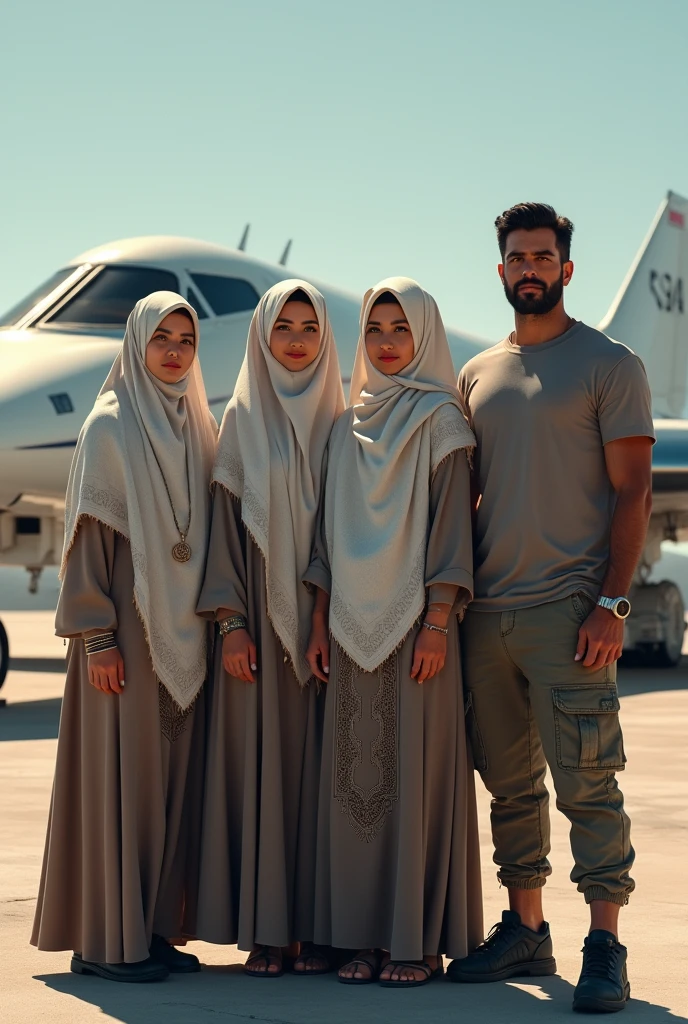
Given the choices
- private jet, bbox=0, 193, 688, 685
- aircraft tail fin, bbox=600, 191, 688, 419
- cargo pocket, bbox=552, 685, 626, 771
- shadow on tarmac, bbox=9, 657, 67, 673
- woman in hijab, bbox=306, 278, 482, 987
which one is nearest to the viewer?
cargo pocket, bbox=552, 685, 626, 771

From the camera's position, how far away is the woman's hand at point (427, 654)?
13.6 feet

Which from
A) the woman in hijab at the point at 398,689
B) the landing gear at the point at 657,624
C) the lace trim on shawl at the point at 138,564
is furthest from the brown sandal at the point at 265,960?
the landing gear at the point at 657,624

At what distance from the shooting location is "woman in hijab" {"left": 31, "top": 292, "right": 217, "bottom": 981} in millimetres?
4199

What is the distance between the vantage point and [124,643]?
4.30 meters

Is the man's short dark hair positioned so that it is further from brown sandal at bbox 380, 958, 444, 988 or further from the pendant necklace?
brown sandal at bbox 380, 958, 444, 988

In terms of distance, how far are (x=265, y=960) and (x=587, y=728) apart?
1.20 metres

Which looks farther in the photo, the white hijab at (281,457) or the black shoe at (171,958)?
the white hijab at (281,457)

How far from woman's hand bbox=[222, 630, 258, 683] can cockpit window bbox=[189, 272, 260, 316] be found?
7719 mm

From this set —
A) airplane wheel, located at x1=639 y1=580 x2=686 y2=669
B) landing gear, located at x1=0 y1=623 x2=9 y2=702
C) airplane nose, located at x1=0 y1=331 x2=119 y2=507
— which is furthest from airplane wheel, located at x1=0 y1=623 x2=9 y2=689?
airplane wheel, located at x1=639 y1=580 x2=686 y2=669

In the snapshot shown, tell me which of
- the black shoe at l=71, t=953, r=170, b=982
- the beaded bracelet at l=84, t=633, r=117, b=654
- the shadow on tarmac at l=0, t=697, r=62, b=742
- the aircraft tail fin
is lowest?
the shadow on tarmac at l=0, t=697, r=62, b=742

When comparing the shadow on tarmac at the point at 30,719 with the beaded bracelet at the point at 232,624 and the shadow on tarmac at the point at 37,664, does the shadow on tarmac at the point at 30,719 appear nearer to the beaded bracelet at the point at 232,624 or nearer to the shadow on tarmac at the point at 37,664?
the shadow on tarmac at the point at 37,664

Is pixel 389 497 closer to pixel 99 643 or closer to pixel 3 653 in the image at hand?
pixel 99 643

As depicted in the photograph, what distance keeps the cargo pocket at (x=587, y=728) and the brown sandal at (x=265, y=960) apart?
105cm

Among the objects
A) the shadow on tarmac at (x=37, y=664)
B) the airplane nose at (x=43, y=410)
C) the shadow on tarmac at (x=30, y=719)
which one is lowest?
the shadow on tarmac at (x=37, y=664)
